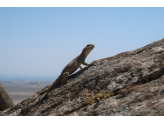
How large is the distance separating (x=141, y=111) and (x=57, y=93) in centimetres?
497

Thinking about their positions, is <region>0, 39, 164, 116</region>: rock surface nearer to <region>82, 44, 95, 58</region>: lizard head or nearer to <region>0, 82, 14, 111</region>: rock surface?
<region>82, 44, 95, 58</region>: lizard head

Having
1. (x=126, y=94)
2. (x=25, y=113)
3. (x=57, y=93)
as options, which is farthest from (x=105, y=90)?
(x=25, y=113)

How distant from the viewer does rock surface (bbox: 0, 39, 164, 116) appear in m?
5.28

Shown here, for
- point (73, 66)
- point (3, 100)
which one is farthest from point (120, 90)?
point (3, 100)

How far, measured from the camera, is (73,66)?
10.1 m

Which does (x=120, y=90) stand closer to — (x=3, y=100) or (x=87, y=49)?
(x=87, y=49)

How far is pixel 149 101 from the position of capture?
202 inches

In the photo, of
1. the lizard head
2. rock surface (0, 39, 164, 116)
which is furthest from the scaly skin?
rock surface (0, 39, 164, 116)

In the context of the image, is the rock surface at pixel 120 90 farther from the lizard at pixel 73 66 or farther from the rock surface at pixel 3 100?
the rock surface at pixel 3 100

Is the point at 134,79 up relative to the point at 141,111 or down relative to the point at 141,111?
up

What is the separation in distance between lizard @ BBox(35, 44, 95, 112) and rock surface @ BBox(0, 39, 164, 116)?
364 millimetres

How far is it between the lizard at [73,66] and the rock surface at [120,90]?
0.36m
